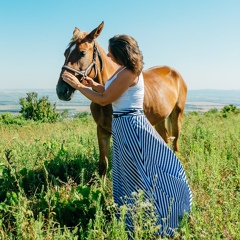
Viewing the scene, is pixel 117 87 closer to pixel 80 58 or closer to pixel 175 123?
pixel 80 58

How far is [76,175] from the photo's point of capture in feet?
16.1

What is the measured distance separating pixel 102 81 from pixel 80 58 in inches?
21.1

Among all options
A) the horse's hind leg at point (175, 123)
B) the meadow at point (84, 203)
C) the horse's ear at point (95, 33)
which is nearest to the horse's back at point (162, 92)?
the horse's hind leg at point (175, 123)

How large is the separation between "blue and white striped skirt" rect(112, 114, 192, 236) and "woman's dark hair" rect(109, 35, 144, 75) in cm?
49

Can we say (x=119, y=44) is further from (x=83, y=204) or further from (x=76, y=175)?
(x=76, y=175)

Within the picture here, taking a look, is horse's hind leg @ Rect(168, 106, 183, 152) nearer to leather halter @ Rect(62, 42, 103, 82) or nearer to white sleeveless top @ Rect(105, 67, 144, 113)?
leather halter @ Rect(62, 42, 103, 82)

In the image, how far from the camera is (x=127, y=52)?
3006 mm

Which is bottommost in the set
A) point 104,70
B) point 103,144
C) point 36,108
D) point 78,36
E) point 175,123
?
point 36,108

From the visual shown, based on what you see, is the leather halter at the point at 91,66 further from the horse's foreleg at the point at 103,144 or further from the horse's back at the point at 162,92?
the horse's back at the point at 162,92

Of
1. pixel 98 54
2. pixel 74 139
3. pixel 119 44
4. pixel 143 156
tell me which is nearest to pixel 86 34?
pixel 98 54

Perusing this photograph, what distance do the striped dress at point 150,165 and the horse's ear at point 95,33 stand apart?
1173mm

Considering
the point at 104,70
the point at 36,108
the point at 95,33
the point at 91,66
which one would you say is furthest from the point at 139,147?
the point at 36,108

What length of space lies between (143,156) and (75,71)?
1.30m

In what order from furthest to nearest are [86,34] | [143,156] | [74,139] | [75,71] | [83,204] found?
[74,139] < [86,34] < [75,71] < [83,204] < [143,156]
